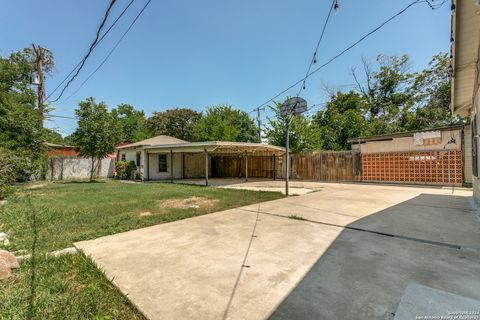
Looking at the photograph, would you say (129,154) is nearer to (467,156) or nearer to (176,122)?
(176,122)

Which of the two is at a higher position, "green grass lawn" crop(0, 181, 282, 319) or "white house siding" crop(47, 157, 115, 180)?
"white house siding" crop(47, 157, 115, 180)

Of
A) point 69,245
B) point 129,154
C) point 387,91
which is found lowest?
point 69,245

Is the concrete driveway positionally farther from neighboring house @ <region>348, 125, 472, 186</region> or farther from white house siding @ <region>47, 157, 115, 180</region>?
white house siding @ <region>47, 157, 115, 180</region>

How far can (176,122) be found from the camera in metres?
30.4

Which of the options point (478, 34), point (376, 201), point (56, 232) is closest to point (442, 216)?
point (376, 201)

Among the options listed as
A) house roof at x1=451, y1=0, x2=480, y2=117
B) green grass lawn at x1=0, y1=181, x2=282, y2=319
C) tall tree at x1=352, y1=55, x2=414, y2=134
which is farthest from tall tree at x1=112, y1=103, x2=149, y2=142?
house roof at x1=451, y1=0, x2=480, y2=117

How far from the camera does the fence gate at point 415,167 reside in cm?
1039

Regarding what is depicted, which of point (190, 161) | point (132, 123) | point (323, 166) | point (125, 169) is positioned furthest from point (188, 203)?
point (132, 123)

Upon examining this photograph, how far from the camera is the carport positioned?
15070 mm

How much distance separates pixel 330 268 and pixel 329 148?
19705 mm

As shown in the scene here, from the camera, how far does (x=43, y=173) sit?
50.0ft

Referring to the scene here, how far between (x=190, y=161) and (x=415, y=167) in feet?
45.6

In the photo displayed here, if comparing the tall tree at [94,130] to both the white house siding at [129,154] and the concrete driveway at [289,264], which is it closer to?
the white house siding at [129,154]

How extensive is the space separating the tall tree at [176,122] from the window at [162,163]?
13.8m
